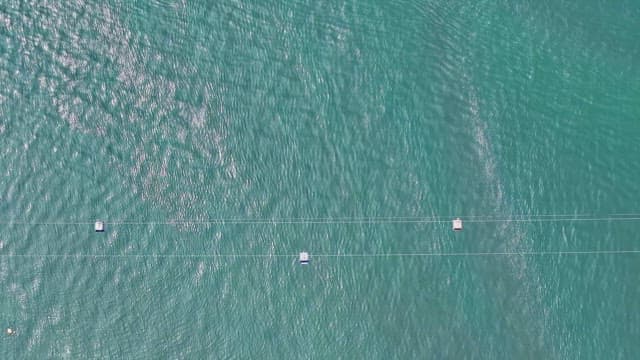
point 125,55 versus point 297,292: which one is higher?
point 125,55

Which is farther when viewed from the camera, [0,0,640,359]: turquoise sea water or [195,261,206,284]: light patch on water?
[195,261,206,284]: light patch on water

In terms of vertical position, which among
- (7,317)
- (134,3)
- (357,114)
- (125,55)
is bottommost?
(7,317)

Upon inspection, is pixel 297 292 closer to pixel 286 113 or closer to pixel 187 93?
pixel 286 113

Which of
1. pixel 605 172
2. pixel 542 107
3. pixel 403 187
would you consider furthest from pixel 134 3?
pixel 605 172

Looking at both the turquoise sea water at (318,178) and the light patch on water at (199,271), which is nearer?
the turquoise sea water at (318,178)

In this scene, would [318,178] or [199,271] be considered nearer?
[199,271]

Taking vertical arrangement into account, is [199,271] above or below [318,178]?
below

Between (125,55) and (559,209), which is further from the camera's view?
(125,55)
